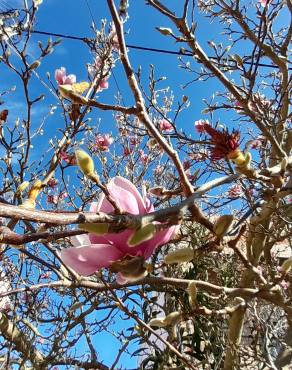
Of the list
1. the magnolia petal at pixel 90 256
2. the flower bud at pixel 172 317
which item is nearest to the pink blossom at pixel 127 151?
the flower bud at pixel 172 317

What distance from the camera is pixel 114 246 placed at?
64cm

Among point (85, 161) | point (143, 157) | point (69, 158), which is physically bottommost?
point (85, 161)

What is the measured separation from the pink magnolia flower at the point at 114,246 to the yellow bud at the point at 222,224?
0.35ft

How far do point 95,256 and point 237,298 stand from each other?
677 mm

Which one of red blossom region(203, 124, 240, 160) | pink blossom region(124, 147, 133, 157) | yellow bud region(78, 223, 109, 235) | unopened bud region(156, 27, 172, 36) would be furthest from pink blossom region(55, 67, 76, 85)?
pink blossom region(124, 147, 133, 157)

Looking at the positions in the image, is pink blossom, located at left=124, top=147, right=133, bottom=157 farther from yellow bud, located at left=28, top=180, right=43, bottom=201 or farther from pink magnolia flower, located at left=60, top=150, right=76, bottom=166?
yellow bud, located at left=28, top=180, right=43, bottom=201

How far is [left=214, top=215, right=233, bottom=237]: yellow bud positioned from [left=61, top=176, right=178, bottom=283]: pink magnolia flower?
11cm

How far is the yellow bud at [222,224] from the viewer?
756 mm

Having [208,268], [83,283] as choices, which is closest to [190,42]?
[83,283]

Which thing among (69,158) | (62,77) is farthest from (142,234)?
(69,158)

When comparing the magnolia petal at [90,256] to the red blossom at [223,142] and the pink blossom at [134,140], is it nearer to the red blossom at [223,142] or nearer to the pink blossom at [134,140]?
the red blossom at [223,142]

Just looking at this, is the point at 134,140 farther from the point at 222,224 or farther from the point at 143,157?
the point at 222,224

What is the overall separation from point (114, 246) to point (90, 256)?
1.4 inches

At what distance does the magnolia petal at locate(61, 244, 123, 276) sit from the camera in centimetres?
64
